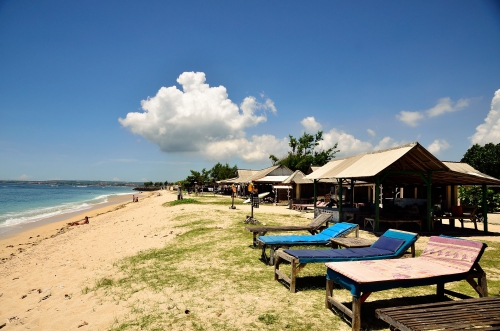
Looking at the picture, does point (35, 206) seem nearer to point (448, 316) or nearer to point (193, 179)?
point (193, 179)

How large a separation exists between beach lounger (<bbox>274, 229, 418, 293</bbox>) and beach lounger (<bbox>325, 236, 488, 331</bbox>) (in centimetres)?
70

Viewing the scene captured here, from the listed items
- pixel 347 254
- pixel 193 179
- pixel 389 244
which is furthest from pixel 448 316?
pixel 193 179

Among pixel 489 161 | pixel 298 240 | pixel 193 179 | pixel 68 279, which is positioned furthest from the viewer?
pixel 193 179

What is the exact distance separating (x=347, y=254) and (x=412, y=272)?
163 cm

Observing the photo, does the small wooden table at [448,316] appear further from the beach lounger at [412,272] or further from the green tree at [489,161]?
the green tree at [489,161]

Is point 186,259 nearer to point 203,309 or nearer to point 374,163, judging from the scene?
point 203,309

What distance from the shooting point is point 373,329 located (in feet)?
13.9

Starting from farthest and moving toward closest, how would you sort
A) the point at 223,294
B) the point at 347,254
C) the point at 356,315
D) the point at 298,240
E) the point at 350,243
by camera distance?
the point at 298,240
the point at 350,243
the point at 347,254
the point at 223,294
the point at 356,315

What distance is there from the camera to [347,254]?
19.9ft

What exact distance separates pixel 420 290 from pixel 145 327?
4842 millimetres

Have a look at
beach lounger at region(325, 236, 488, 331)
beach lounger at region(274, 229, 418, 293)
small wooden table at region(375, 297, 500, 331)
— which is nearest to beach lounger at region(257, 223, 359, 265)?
beach lounger at region(274, 229, 418, 293)

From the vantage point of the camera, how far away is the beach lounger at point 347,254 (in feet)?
18.7

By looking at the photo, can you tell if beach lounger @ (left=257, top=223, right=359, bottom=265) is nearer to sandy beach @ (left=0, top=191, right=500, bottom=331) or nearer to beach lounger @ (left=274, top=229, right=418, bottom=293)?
sandy beach @ (left=0, top=191, right=500, bottom=331)

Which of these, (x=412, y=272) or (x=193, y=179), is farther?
(x=193, y=179)
